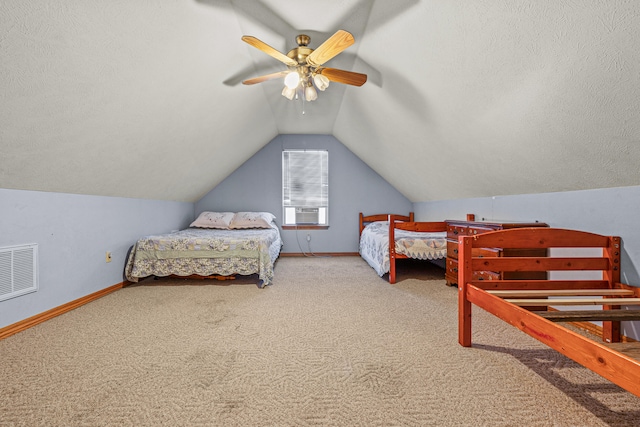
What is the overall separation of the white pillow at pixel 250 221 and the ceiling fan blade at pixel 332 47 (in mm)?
2677

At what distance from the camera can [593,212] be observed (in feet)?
6.16

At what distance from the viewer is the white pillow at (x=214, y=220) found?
426cm

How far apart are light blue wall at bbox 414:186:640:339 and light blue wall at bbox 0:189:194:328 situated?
4044mm

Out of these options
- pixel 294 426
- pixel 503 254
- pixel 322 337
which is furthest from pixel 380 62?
pixel 294 426

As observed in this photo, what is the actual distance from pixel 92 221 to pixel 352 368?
274 cm

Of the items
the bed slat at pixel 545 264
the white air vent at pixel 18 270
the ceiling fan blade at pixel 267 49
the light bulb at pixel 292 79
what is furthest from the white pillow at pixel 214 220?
the bed slat at pixel 545 264

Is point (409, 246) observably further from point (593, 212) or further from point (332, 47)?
point (332, 47)

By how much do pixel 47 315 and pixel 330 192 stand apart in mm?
3866

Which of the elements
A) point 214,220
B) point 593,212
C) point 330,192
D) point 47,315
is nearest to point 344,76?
point 593,212

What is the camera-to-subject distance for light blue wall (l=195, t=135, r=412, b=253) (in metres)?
4.86

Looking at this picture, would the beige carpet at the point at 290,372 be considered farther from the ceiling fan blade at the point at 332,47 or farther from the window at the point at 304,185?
the window at the point at 304,185

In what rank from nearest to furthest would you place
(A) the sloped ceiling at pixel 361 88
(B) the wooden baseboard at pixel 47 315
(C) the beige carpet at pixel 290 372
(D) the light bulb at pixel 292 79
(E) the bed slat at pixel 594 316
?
(C) the beige carpet at pixel 290 372 → (E) the bed slat at pixel 594 316 → (A) the sloped ceiling at pixel 361 88 → (B) the wooden baseboard at pixel 47 315 → (D) the light bulb at pixel 292 79

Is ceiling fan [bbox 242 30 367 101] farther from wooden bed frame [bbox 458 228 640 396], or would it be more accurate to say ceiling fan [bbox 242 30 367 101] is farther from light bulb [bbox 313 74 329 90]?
wooden bed frame [bbox 458 228 640 396]

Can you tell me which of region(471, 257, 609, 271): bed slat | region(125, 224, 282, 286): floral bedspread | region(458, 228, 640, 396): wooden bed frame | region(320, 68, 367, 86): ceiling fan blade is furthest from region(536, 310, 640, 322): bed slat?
region(125, 224, 282, 286): floral bedspread
